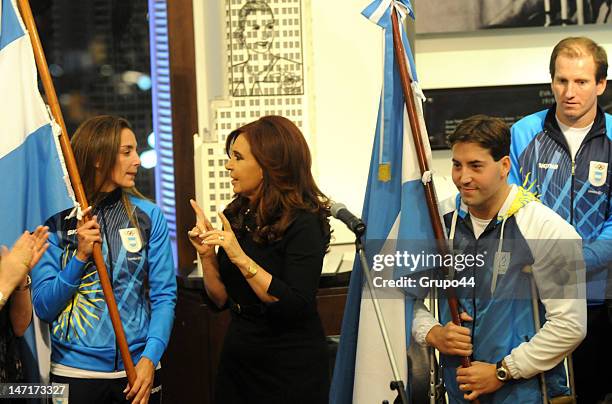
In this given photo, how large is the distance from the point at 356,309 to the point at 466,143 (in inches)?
27.8

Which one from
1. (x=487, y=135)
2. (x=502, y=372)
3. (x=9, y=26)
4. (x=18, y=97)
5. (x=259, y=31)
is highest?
(x=259, y=31)

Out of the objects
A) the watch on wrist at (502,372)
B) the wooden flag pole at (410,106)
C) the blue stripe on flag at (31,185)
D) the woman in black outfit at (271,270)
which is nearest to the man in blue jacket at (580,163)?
the wooden flag pole at (410,106)

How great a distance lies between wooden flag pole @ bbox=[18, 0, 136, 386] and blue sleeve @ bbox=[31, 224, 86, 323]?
84 millimetres

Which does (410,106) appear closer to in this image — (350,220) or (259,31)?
(350,220)

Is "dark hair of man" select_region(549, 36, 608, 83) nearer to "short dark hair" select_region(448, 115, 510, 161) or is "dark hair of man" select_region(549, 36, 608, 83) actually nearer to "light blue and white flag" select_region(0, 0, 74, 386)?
"short dark hair" select_region(448, 115, 510, 161)

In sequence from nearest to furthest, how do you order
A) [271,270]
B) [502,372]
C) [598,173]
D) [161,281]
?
[502,372]
[271,270]
[161,281]
[598,173]

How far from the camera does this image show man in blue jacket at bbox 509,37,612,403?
131 inches

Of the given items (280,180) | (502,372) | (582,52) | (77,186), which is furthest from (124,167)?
(582,52)

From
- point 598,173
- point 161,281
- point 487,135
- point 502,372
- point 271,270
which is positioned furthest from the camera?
point 598,173

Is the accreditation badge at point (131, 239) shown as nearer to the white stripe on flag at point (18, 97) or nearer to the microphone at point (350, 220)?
the white stripe on flag at point (18, 97)

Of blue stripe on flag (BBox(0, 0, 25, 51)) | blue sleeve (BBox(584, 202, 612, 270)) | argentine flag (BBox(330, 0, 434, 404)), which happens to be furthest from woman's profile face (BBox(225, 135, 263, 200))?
blue sleeve (BBox(584, 202, 612, 270))

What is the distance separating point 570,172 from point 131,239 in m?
1.63

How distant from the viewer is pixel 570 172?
341 centimetres

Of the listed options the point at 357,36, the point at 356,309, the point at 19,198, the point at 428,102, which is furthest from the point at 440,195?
the point at 19,198
